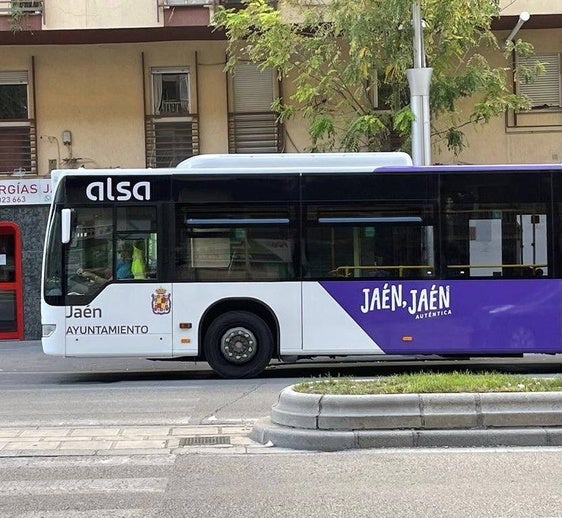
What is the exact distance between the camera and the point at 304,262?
11.5 metres

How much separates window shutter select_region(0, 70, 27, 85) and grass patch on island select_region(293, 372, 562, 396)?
13.8 m

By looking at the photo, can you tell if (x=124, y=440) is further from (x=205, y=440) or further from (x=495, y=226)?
(x=495, y=226)

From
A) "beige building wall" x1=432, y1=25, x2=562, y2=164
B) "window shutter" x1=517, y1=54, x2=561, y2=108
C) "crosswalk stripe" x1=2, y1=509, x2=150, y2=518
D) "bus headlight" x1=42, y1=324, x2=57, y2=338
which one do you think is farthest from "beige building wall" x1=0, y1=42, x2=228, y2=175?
"crosswalk stripe" x1=2, y1=509, x2=150, y2=518

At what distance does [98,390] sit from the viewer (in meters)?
11.1

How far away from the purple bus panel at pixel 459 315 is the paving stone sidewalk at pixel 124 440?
3716 millimetres

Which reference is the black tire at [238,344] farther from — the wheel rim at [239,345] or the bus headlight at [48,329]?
the bus headlight at [48,329]

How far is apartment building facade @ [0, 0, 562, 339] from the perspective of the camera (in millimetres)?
18453

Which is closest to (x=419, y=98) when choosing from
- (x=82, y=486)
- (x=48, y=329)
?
(x=48, y=329)

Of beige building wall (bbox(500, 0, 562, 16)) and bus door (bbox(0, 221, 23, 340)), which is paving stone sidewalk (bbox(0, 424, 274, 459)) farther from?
beige building wall (bbox(500, 0, 562, 16))

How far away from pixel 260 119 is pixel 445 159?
4.54 meters

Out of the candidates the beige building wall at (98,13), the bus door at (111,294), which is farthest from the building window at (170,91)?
the bus door at (111,294)

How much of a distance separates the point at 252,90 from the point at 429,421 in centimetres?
1342

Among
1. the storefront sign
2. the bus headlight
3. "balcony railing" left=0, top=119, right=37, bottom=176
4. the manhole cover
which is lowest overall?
the manhole cover

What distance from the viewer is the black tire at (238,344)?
1157 cm
